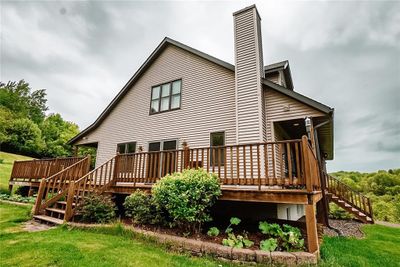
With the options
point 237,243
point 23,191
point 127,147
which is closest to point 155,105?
point 127,147

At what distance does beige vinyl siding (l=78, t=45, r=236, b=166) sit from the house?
47 millimetres

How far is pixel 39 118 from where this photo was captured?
4881cm

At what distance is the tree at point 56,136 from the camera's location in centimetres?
3494

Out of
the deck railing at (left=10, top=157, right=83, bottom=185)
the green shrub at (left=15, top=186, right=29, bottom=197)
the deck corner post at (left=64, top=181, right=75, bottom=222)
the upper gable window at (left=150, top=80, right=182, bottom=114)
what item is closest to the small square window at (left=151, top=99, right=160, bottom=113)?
the upper gable window at (left=150, top=80, right=182, bottom=114)

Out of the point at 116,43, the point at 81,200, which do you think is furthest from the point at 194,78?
the point at 116,43

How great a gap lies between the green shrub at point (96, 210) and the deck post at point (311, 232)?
5.06m

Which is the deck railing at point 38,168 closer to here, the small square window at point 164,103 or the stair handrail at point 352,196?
the small square window at point 164,103

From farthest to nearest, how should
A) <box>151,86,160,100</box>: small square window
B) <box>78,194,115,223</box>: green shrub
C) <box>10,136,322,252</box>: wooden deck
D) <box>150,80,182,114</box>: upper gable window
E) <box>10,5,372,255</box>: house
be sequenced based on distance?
<box>151,86,160,100</box>: small square window, <box>150,80,182,114</box>: upper gable window, <box>78,194,115,223</box>: green shrub, <box>10,5,372,255</box>: house, <box>10,136,322,252</box>: wooden deck

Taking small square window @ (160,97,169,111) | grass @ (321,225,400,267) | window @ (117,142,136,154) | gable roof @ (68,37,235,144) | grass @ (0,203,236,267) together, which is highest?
gable roof @ (68,37,235,144)

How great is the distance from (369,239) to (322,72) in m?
18.0

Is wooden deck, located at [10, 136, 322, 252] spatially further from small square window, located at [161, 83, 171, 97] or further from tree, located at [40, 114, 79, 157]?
tree, located at [40, 114, 79, 157]

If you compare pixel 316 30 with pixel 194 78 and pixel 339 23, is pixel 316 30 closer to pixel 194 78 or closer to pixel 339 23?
pixel 339 23

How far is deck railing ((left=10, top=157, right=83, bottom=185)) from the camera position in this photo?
36.0ft

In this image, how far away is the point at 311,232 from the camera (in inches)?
165
